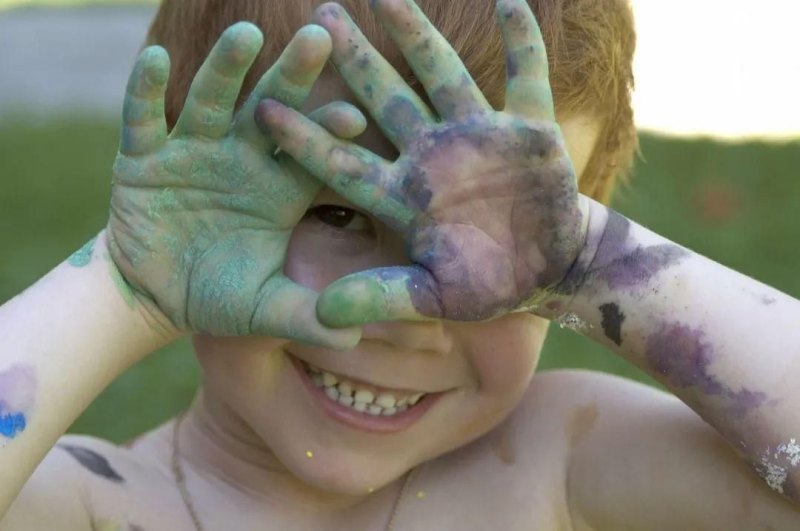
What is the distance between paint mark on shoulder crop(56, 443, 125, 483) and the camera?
201 cm

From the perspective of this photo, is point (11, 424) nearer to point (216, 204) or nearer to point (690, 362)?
point (216, 204)

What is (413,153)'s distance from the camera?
1612 mm

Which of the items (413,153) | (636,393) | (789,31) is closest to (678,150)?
(789,31)

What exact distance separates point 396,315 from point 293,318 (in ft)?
0.43

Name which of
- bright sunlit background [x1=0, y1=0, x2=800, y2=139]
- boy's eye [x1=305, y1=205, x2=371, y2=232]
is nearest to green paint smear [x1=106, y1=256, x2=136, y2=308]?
boy's eye [x1=305, y1=205, x2=371, y2=232]

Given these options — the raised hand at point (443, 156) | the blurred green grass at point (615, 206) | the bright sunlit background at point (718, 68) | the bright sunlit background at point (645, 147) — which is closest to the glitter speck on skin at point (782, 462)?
the raised hand at point (443, 156)

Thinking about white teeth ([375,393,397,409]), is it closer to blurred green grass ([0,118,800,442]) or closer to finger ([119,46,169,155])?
finger ([119,46,169,155])

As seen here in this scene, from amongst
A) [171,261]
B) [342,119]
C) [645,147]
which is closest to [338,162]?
[342,119]

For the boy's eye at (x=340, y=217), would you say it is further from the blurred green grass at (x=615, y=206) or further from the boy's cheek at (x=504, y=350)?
the blurred green grass at (x=615, y=206)

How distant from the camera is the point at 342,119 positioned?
1585 mm

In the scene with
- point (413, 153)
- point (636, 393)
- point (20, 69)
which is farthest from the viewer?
point (20, 69)

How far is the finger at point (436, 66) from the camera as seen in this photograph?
1595mm

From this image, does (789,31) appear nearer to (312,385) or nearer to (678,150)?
(678,150)

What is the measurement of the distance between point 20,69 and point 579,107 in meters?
7.02
